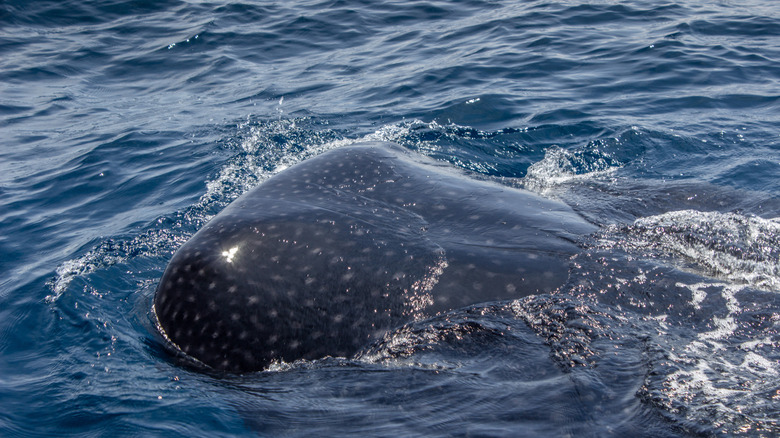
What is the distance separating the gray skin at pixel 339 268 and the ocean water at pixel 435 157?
157mm

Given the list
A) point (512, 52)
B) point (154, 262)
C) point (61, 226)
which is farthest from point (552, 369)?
point (512, 52)

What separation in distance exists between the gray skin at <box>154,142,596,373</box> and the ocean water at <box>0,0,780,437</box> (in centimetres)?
16

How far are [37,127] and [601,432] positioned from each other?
12.0 metres

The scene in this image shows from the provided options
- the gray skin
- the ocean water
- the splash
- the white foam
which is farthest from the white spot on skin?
the white foam

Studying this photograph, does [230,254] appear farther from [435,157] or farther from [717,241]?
[435,157]

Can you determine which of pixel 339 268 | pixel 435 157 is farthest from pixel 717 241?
pixel 435 157

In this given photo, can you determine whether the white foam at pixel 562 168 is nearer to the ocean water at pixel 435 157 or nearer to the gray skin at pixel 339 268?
the ocean water at pixel 435 157

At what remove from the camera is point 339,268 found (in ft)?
14.6

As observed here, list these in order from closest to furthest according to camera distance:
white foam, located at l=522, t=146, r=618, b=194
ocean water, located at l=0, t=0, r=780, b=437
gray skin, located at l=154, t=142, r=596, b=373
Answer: ocean water, located at l=0, t=0, r=780, b=437
gray skin, located at l=154, t=142, r=596, b=373
white foam, located at l=522, t=146, r=618, b=194

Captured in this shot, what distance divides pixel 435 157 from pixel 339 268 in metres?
4.87

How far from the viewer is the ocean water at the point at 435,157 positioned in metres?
3.80

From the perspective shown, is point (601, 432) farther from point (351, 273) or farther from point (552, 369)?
point (351, 273)

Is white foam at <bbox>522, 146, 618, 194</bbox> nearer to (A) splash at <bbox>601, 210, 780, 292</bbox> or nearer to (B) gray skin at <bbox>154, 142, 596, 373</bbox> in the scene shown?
(A) splash at <bbox>601, 210, 780, 292</bbox>

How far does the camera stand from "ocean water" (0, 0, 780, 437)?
12.5 ft
